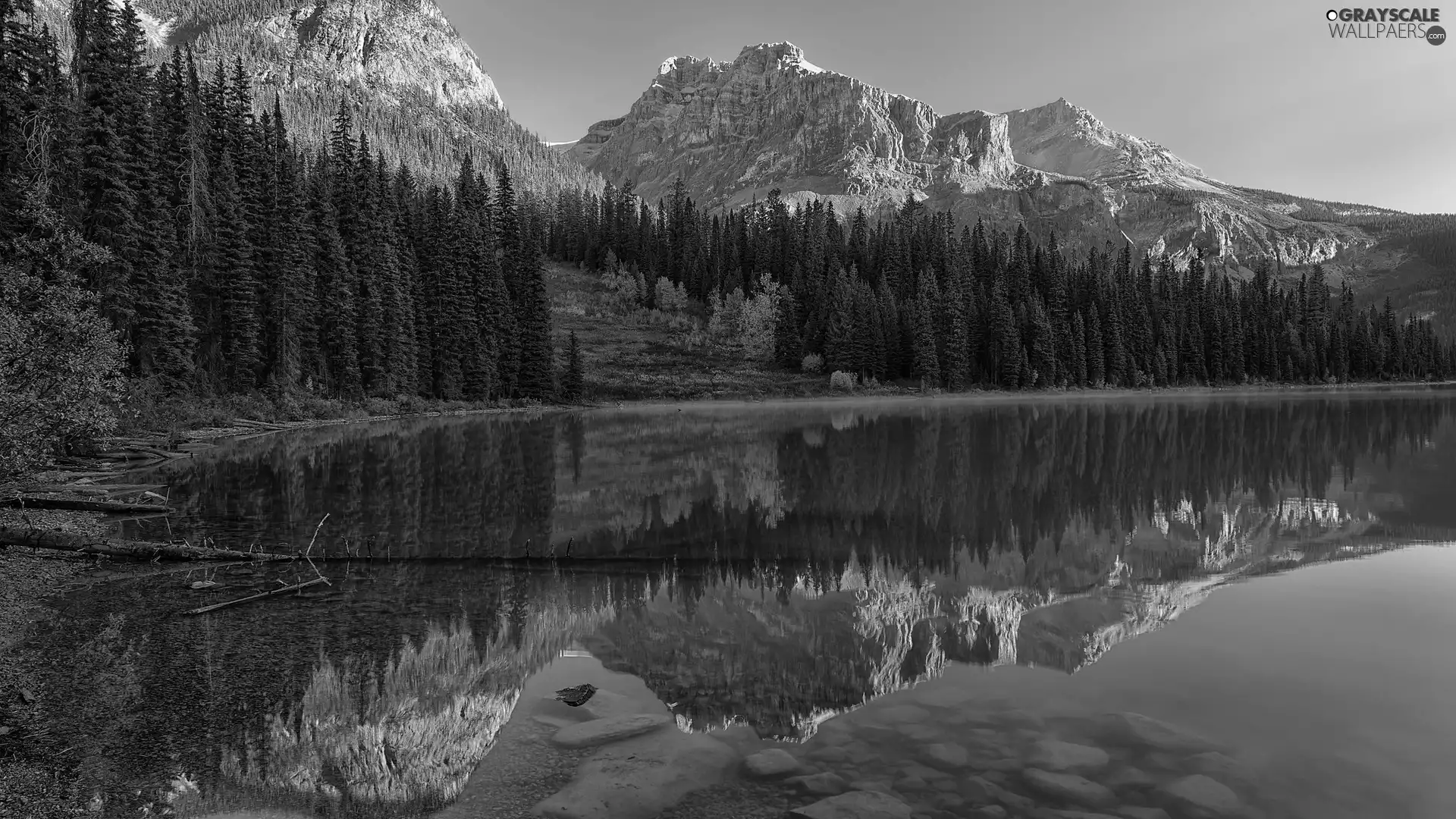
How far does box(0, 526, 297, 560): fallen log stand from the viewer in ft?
51.8

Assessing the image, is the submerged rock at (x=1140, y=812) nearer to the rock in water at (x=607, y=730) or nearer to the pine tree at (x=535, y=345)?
the rock in water at (x=607, y=730)

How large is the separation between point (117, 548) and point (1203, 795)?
61.4 feet

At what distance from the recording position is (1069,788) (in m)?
7.25

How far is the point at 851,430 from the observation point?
50.8m

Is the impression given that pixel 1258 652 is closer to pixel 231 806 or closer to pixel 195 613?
pixel 231 806

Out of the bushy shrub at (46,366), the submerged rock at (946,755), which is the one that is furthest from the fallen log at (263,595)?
the submerged rock at (946,755)

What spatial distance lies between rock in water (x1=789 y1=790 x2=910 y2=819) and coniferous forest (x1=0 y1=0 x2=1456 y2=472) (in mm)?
17743

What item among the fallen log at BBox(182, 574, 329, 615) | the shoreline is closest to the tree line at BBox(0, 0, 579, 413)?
the shoreline

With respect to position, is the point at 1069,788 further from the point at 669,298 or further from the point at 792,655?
the point at 669,298

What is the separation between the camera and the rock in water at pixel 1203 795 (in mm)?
6871

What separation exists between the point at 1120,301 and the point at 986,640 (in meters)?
128

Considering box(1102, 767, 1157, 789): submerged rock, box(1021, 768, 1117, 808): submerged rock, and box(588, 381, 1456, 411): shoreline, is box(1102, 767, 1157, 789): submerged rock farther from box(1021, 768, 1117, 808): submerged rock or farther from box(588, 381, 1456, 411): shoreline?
box(588, 381, 1456, 411): shoreline

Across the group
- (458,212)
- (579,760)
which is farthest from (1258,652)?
(458,212)

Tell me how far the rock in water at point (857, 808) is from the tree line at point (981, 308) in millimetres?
97955
